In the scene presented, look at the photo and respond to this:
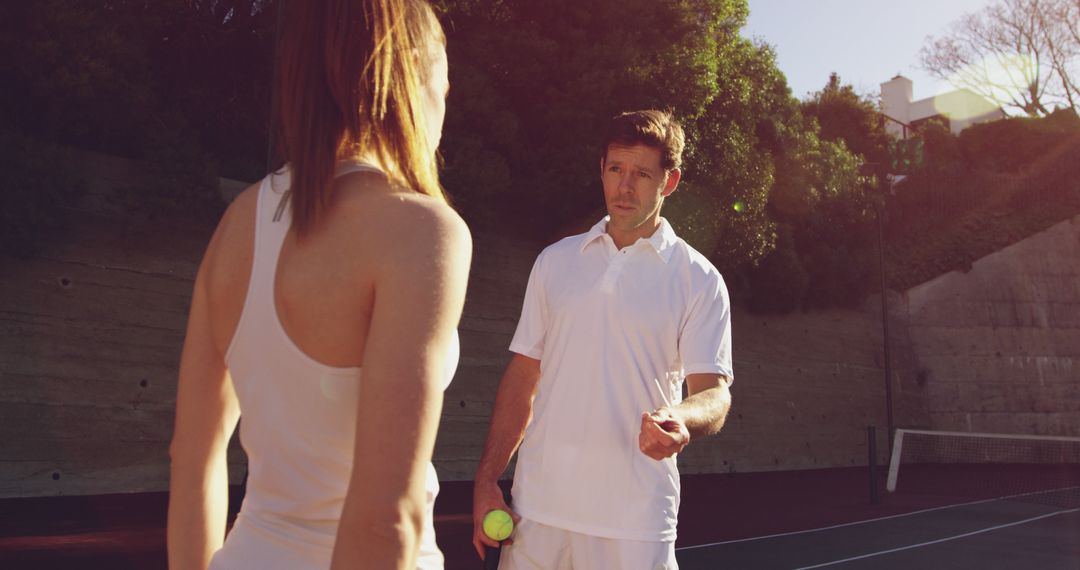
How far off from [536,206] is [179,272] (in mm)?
8167

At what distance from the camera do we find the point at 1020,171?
3878 centimetres

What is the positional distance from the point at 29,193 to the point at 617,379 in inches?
517

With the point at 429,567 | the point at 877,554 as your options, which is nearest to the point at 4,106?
the point at 877,554

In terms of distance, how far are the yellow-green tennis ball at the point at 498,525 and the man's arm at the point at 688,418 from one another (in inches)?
28.4

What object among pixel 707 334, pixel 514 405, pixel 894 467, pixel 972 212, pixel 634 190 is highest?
pixel 972 212

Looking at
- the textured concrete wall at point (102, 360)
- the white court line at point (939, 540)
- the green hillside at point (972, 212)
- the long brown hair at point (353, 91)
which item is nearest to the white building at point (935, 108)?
the green hillside at point (972, 212)

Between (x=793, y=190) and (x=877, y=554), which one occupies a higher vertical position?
(x=793, y=190)

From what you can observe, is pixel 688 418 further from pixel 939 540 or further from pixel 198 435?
pixel 939 540

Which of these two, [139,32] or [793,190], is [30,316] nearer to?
[139,32]

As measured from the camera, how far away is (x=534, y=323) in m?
3.84

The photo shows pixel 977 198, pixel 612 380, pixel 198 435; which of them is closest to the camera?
pixel 198 435

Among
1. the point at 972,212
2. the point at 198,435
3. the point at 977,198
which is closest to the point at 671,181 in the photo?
the point at 198,435

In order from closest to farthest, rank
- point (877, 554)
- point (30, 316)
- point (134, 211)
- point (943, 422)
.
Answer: point (877, 554), point (30, 316), point (134, 211), point (943, 422)

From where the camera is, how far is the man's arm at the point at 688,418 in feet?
9.73
